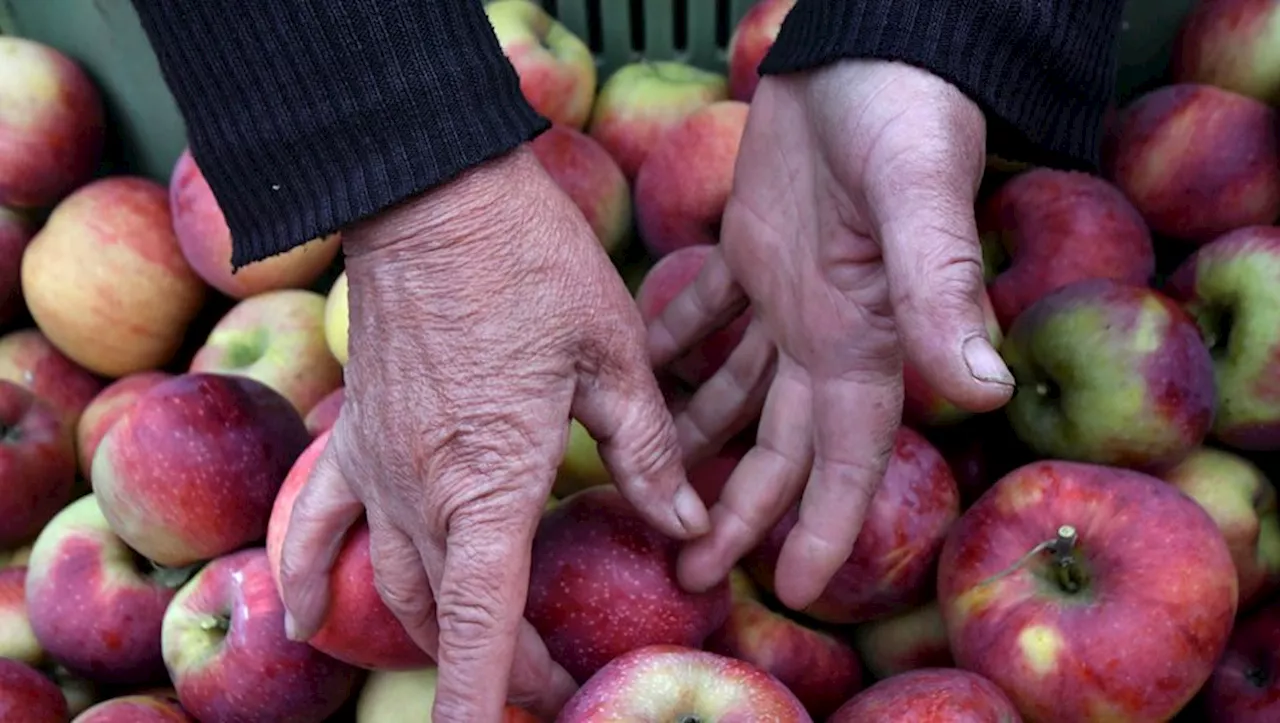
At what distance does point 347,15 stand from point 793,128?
431mm

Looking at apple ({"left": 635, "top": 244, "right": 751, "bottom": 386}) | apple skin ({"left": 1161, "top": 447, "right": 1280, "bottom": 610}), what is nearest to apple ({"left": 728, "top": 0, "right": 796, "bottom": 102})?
apple ({"left": 635, "top": 244, "right": 751, "bottom": 386})

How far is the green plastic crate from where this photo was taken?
1562mm

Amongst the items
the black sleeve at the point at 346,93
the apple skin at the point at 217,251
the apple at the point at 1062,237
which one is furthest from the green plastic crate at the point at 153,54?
the black sleeve at the point at 346,93

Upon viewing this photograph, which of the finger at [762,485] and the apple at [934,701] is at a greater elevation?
the finger at [762,485]

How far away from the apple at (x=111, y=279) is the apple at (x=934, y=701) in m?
1.23

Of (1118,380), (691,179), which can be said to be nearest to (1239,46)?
(1118,380)

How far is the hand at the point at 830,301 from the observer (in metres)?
0.68

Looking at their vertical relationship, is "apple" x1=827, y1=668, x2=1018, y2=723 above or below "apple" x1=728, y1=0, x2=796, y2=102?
below

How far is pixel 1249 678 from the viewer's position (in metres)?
1.02

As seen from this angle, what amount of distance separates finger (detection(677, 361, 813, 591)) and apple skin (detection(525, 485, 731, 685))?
1.0 inches

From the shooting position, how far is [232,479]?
43.1 inches

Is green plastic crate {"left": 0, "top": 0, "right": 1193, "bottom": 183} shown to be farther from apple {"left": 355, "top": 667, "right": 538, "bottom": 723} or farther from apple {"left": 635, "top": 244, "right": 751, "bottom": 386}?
apple {"left": 355, "top": 667, "right": 538, "bottom": 723}

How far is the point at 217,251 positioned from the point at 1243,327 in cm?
137

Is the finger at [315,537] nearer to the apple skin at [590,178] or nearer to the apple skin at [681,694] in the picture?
the apple skin at [681,694]
